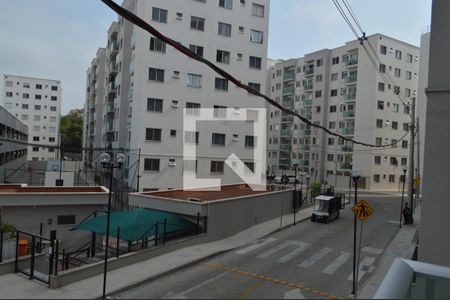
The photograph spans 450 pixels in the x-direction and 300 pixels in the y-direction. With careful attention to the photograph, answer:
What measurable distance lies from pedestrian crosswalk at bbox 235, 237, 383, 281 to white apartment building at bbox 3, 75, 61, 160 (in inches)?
3803

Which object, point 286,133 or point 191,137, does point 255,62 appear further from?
point 286,133

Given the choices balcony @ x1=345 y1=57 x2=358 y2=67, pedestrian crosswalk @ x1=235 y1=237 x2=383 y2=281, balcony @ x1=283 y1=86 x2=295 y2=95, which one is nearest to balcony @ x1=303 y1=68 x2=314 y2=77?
balcony @ x1=283 y1=86 x2=295 y2=95

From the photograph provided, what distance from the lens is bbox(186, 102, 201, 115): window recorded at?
37.2m

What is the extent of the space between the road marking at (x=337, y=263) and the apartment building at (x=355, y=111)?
37494 millimetres

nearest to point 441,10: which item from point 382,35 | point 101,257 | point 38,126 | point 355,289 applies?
point 355,289

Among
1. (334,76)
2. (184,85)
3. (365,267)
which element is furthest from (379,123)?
(365,267)

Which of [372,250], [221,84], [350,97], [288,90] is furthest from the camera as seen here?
[288,90]

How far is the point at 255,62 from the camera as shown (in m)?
40.7

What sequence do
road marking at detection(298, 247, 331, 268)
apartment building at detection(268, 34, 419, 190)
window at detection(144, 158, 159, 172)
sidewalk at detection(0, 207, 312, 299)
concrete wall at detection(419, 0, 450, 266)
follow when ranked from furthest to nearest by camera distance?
apartment building at detection(268, 34, 419, 190) < window at detection(144, 158, 159, 172) < road marking at detection(298, 247, 331, 268) < concrete wall at detection(419, 0, 450, 266) < sidewalk at detection(0, 207, 312, 299)

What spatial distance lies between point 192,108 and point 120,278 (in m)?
25.6

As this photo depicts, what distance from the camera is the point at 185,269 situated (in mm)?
14742

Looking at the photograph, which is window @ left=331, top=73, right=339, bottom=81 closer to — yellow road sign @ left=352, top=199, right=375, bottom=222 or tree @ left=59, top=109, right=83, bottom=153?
yellow road sign @ left=352, top=199, right=375, bottom=222

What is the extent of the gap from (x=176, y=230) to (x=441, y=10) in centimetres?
1345

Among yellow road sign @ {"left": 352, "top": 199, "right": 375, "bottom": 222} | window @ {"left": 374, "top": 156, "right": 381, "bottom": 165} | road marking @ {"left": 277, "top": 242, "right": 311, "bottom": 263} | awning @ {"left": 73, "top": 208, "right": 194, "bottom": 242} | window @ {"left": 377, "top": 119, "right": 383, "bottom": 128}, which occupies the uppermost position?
window @ {"left": 377, "top": 119, "right": 383, "bottom": 128}
